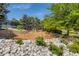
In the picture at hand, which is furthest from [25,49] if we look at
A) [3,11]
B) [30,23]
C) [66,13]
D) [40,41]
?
[66,13]

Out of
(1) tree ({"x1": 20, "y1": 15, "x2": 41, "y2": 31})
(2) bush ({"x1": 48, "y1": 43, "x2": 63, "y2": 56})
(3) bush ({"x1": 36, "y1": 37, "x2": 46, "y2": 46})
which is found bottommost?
(2) bush ({"x1": 48, "y1": 43, "x2": 63, "y2": 56})

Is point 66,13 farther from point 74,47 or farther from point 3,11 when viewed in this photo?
point 3,11

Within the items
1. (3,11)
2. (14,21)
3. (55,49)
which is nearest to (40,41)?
(55,49)

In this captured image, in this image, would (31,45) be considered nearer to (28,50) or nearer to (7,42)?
(28,50)

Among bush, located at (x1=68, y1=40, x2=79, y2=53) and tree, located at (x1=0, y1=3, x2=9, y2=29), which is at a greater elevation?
tree, located at (x1=0, y1=3, x2=9, y2=29)

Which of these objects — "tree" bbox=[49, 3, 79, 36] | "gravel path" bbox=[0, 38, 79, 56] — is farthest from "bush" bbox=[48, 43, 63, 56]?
"tree" bbox=[49, 3, 79, 36]

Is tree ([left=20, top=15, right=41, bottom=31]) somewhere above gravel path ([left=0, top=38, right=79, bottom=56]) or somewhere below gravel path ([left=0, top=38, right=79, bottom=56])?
above

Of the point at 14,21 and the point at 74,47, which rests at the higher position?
the point at 14,21

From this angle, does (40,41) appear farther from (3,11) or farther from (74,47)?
(3,11)

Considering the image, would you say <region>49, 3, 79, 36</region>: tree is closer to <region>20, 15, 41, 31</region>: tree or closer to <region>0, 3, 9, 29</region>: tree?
<region>20, 15, 41, 31</region>: tree

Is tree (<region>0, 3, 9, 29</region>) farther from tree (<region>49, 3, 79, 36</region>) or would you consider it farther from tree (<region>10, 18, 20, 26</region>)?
tree (<region>49, 3, 79, 36</region>)

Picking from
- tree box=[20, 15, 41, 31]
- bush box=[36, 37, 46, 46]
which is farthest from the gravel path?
tree box=[20, 15, 41, 31]

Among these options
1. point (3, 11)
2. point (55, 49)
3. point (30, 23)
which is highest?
point (3, 11)

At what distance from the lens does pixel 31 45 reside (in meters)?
2.71
